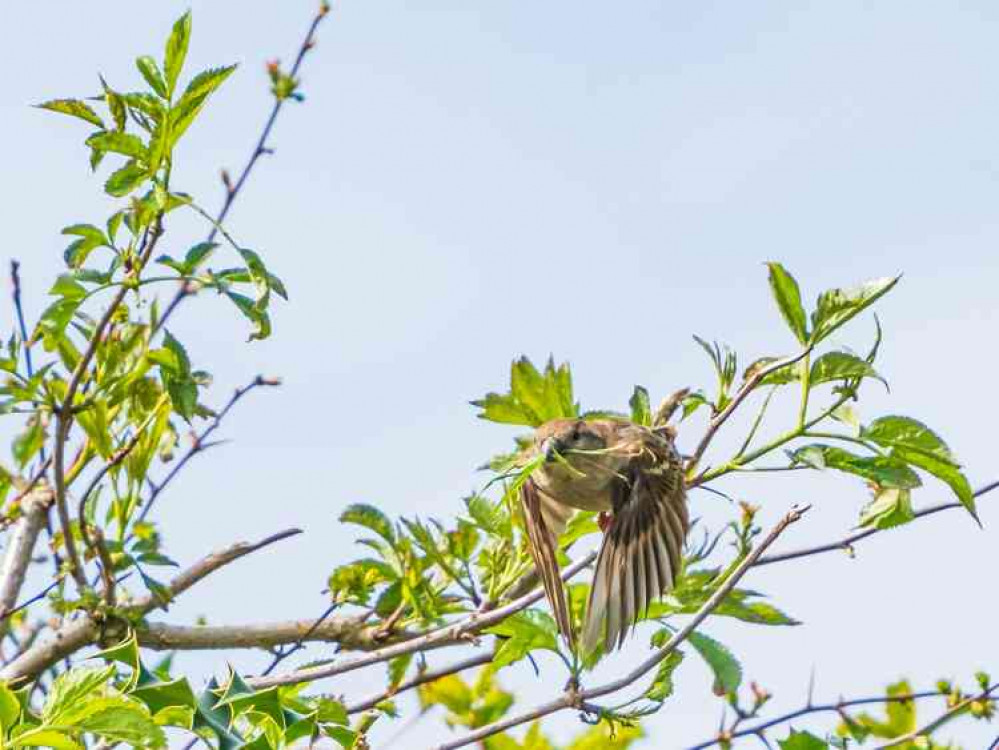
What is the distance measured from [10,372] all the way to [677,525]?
→ 69.7 inches

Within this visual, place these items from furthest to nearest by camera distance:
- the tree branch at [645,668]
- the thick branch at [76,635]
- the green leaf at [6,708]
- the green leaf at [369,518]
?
the green leaf at [369,518] → the thick branch at [76,635] → the tree branch at [645,668] → the green leaf at [6,708]

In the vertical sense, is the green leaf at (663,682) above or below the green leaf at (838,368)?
below

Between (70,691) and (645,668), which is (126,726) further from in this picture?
(645,668)

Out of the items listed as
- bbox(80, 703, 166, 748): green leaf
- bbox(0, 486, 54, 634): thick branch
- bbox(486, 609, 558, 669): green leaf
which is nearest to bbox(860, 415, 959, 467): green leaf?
bbox(486, 609, 558, 669): green leaf

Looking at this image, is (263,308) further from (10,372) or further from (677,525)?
(677,525)

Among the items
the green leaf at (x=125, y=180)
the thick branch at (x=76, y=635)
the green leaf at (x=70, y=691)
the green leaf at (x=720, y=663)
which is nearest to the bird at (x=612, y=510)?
the green leaf at (x=720, y=663)

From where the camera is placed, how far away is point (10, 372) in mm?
3725

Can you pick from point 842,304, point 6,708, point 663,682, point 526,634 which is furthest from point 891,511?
point 6,708

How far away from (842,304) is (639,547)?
96 centimetres

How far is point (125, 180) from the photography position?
3.45 meters

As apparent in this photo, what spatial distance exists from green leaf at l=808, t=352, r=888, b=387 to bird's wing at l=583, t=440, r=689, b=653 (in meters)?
0.60

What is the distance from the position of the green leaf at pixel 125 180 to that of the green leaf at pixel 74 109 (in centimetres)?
14

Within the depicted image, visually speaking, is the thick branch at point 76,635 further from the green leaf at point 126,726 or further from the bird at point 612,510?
the green leaf at point 126,726

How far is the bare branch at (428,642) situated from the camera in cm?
337
